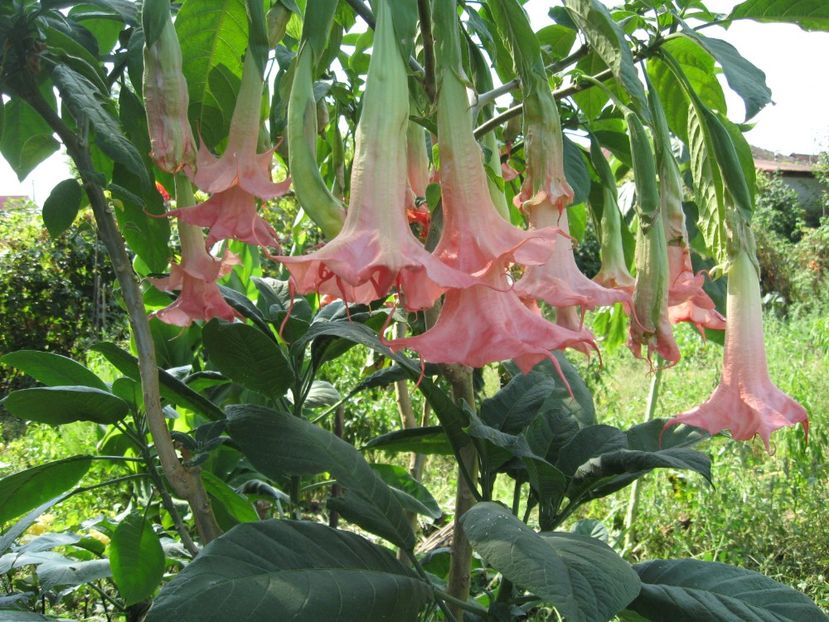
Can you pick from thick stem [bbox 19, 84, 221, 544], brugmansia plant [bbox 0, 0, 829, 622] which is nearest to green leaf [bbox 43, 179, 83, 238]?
brugmansia plant [bbox 0, 0, 829, 622]

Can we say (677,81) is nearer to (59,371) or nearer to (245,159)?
(245,159)

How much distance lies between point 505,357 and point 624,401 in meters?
4.11

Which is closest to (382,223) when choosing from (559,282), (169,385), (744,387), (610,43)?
(559,282)

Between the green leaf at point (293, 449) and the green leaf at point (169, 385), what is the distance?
0.16 meters

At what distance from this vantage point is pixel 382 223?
48cm

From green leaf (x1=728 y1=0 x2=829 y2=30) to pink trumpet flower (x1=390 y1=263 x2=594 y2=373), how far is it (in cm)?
54

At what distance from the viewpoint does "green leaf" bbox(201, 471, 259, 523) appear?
112 centimetres

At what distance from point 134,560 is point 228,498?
0.49 feet

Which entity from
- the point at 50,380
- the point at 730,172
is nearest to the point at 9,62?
the point at 50,380

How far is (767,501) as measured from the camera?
2.80m

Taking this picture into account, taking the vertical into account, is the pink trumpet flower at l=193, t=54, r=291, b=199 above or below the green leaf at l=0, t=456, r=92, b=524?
above

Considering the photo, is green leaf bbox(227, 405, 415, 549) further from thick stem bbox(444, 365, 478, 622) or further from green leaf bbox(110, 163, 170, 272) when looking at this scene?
green leaf bbox(110, 163, 170, 272)

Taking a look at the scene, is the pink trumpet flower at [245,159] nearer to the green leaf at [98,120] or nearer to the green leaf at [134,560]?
the green leaf at [98,120]

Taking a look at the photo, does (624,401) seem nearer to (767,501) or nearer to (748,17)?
(767,501)
